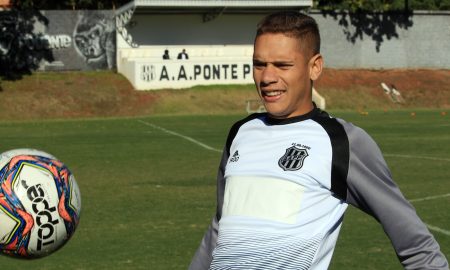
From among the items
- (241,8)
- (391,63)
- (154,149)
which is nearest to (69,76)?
(241,8)

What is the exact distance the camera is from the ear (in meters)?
3.72

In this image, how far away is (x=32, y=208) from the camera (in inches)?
214

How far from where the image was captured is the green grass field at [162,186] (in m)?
9.97

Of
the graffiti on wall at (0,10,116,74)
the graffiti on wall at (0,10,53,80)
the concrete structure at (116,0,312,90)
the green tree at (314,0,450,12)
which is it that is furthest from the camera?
the green tree at (314,0,450,12)

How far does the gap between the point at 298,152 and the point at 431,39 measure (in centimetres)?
4743

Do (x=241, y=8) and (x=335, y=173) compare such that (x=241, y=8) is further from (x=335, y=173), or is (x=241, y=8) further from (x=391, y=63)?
(x=335, y=173)

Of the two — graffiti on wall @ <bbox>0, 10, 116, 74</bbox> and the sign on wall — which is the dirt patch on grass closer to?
the sign on wall

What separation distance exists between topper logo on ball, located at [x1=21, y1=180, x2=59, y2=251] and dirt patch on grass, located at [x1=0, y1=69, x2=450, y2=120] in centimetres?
3084

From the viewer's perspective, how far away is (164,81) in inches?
1597

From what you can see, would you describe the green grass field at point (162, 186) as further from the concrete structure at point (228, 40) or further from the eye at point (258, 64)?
the concrete structure at point (228, 40)

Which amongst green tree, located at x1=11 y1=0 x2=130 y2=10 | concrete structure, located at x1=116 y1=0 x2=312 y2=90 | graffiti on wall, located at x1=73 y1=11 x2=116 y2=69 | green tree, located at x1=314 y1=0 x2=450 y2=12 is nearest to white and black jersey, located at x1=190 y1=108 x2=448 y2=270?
concrete structure, located at x1=116 y1=0 x2=312 y2=90

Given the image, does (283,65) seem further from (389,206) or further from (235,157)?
(389,206)

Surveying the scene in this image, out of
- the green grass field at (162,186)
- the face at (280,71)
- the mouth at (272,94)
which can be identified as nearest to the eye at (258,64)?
the face at (280,71)

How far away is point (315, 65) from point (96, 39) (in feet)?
133
